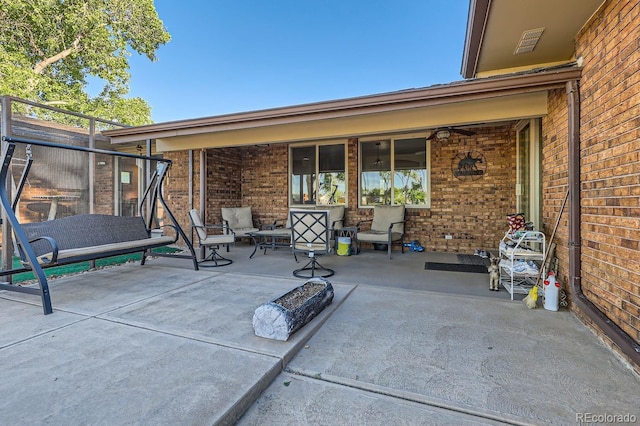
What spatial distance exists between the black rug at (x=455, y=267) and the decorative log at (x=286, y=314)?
8.99 ft

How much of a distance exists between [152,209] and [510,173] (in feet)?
22.4

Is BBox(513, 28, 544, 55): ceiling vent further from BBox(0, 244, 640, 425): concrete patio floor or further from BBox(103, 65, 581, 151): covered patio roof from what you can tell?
BBox(0, 244, 640, 425): concrete patio floor

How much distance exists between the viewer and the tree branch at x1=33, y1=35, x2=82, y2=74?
10789mm

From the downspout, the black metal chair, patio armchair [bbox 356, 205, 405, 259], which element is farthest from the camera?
patio armchair [bbox 356, 205, 405, 259]

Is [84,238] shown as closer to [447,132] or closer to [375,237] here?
[375,237]

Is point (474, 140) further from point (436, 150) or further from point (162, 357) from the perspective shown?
point (162, 357)

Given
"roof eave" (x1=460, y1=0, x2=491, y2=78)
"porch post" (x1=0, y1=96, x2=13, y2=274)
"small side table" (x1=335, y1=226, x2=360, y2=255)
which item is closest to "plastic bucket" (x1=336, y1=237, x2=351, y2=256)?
"small side table" (x1=335, y1=226, x2=360, y2=255)

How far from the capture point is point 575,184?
9.34 feet

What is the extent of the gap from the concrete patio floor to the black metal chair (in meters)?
1.09

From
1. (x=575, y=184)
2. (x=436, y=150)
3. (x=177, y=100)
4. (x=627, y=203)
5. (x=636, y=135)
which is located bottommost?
(x=627, y=203)

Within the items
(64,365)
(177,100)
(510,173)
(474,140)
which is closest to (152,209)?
(64,365)

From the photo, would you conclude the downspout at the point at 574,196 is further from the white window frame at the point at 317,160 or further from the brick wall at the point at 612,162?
the white window frame at the point at 317,160

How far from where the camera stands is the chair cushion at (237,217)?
7234 mm

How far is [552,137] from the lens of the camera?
11.6 feet
